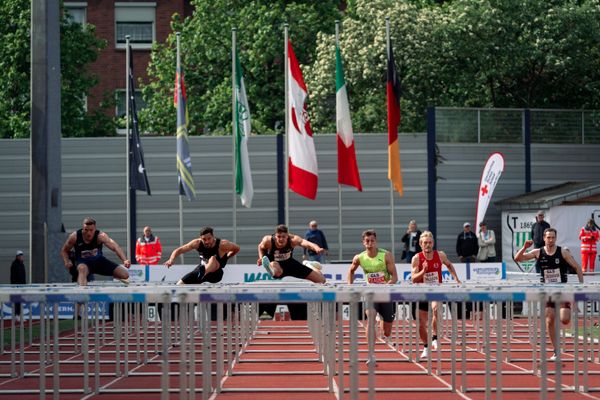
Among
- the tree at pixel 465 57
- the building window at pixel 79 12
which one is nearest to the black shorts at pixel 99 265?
the tree at pixel 465 57

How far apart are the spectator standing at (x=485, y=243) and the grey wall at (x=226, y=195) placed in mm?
2914

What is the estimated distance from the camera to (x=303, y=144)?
122ft

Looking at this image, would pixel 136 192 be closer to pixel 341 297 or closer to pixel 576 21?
pixel 576 21

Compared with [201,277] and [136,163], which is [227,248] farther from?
[136,163]

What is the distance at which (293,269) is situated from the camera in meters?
23.3

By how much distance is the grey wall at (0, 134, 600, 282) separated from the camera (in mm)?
40844

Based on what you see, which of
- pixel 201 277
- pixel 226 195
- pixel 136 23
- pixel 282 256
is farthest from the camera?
pixel 136 23

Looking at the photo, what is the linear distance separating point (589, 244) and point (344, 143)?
6.45 metres

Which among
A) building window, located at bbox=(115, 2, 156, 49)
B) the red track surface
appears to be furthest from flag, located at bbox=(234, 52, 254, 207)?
building window, located at bbox=(115, 2, 156, 49)

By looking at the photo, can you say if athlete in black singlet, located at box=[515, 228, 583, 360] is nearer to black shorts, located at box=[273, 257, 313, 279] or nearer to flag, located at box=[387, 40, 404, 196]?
black shorts, located at box=[273, 257, 313, 279]

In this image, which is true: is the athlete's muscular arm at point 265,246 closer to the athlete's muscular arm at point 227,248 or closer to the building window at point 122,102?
the athlete's muscular arm at point 227,248

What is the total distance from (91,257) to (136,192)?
699 inches

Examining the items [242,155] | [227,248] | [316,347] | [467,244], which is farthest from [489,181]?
[227,248]

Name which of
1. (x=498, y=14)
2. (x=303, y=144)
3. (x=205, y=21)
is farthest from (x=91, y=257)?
(x=205, y=21)
